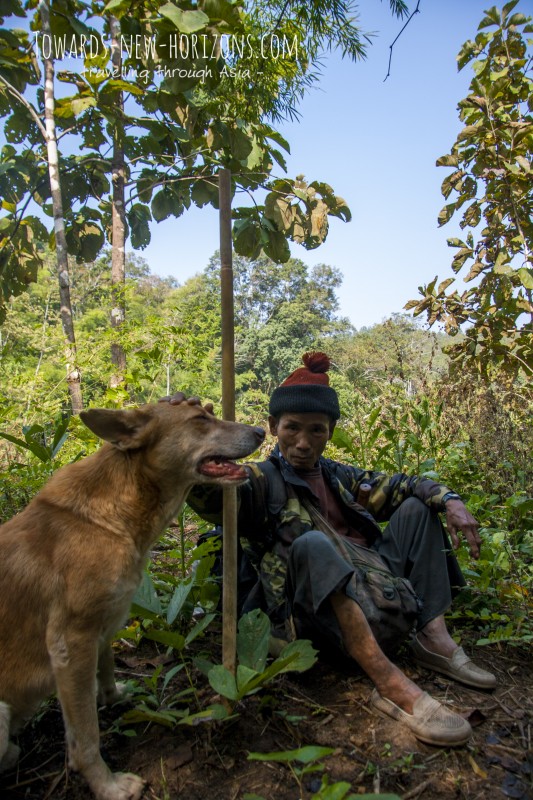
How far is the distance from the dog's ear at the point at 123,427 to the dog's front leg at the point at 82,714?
79 cm

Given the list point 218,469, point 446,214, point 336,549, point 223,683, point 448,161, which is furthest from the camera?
point 446,214

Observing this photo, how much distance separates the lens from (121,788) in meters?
1.88

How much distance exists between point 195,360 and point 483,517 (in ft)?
11.3

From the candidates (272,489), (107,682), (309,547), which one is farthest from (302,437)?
(107,682)

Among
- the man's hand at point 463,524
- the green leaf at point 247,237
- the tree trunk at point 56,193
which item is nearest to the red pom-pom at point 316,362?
the man's hand at point 463,524

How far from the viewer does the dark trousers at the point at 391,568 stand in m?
2.32

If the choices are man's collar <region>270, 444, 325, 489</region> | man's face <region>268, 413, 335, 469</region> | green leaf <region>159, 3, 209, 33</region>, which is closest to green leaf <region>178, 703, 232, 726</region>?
man's collar <region>270, 444, 325, 489</region>

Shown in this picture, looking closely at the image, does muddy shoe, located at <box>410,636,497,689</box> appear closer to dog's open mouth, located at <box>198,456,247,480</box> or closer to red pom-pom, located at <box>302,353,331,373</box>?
dog's open mouth, located at <box>198,456,247,480</box>

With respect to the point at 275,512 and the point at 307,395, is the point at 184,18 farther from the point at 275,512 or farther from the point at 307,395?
the point at 275,512

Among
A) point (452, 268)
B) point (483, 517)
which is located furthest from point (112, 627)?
point (452, 268)

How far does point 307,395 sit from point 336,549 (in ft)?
2.89

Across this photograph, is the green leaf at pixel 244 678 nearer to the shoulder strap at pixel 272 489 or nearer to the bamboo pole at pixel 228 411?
the bamboo pole at pixel 228 411

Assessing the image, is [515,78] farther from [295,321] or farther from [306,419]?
[295,321]

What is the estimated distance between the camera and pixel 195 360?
584cm
